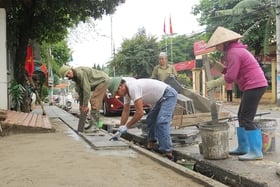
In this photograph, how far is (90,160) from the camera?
6.19m

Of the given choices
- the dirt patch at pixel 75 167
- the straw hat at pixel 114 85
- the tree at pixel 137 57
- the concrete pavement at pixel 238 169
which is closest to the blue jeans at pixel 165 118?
the concrete pavement at pixel 238 169

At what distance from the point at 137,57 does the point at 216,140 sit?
32.2 metres

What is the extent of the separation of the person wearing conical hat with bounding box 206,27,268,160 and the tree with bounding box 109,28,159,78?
30972mm

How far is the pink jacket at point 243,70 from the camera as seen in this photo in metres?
5.89

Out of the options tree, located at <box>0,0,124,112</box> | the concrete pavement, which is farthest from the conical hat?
tree, located at <box>0,0,124,112</box>

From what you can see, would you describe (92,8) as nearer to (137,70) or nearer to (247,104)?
(247,104)

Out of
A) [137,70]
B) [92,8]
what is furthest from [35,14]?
[137,70]

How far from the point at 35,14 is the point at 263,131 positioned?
36.3ft

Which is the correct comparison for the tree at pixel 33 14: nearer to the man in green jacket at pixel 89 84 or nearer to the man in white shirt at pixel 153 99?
the man in green jacket at pixel 89 84

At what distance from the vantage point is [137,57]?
38.0 metres

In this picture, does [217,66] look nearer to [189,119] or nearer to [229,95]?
[189,119]

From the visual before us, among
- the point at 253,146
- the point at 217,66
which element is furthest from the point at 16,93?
the point at 253,146

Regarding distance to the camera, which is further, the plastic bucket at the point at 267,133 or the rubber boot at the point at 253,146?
the plastic bucket at the point at 267,133

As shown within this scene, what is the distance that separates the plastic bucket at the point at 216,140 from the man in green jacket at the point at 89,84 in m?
3.46
